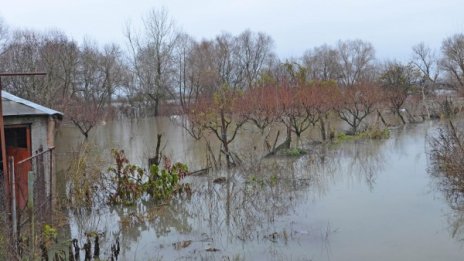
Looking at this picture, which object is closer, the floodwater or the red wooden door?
the floodwater

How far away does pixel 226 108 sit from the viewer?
66.9 ft

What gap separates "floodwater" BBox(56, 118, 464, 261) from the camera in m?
8.23

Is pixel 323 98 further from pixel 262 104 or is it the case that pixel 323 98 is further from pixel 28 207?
pixel 28 207

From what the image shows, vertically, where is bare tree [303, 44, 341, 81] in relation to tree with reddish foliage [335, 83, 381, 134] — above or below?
above

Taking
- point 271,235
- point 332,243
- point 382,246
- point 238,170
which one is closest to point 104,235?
point 271,235

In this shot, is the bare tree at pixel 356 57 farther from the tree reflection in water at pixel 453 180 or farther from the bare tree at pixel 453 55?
the tree reflection in water at pixel 453 180

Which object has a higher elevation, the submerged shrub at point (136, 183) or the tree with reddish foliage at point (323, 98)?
the tree with reddish foliage at point (323, 98)

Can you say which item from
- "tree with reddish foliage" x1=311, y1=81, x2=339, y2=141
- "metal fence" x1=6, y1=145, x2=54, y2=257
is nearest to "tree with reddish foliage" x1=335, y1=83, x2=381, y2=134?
"tree with reddish foliage" x1=311, y1=81, x2=339, y2=141

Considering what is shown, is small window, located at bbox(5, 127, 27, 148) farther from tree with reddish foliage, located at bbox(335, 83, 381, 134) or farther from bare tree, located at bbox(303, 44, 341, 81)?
bare tree, located at bbox(303, 44, 341, 81)

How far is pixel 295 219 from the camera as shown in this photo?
10023 millimetres

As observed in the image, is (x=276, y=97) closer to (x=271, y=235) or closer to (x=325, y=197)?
(x=325, y=197)

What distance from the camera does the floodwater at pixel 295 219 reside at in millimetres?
8234

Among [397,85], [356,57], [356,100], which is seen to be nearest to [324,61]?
[356,57]

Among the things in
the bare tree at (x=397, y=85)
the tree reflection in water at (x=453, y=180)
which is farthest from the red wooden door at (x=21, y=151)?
the bare tree at (x=397, y=85)
